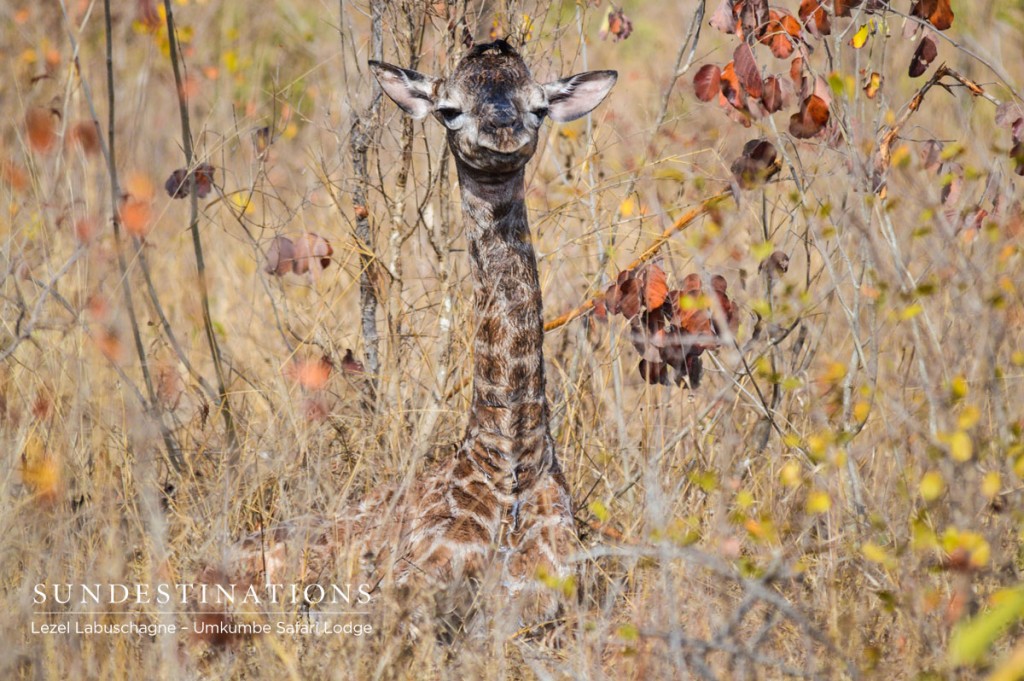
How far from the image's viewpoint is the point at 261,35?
10164 mm

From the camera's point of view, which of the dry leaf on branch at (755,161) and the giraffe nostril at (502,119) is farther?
the dry leaf on branch at (755,161)

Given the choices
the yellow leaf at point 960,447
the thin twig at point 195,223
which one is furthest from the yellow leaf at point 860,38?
the thin twig at point 195,223

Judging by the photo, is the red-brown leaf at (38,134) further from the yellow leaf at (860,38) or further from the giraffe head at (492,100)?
the yellow leaf at (860,38)

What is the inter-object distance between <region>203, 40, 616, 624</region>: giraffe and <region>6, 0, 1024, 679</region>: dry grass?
0.19 meters

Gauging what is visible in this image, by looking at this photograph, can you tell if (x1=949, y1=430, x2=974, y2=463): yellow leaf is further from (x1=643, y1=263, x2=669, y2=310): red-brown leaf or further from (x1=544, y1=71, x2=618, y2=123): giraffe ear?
(x1=544, y1=71, x2=618, y2=123): giraffe ear

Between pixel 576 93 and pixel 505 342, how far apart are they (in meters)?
1.00

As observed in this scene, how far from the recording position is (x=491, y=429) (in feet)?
14.1

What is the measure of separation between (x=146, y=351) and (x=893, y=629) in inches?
162

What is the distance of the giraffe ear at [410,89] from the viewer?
4.45 m

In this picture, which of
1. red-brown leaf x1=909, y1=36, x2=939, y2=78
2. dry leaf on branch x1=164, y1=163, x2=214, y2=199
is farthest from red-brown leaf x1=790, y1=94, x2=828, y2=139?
dry leaf on branch x1=164, y1=163, x2=214, y2=199

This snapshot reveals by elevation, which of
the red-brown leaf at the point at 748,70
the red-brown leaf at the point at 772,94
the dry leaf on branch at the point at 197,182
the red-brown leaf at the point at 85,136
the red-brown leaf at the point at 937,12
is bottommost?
the dry leaf on branch at the point at 197,182

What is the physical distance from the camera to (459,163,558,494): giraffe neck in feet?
14.1

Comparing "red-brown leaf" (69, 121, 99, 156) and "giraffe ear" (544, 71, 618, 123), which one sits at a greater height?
"giraffe ear" (544, 71, 618, 123)

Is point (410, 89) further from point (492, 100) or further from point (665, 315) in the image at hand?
point (665, 315)
